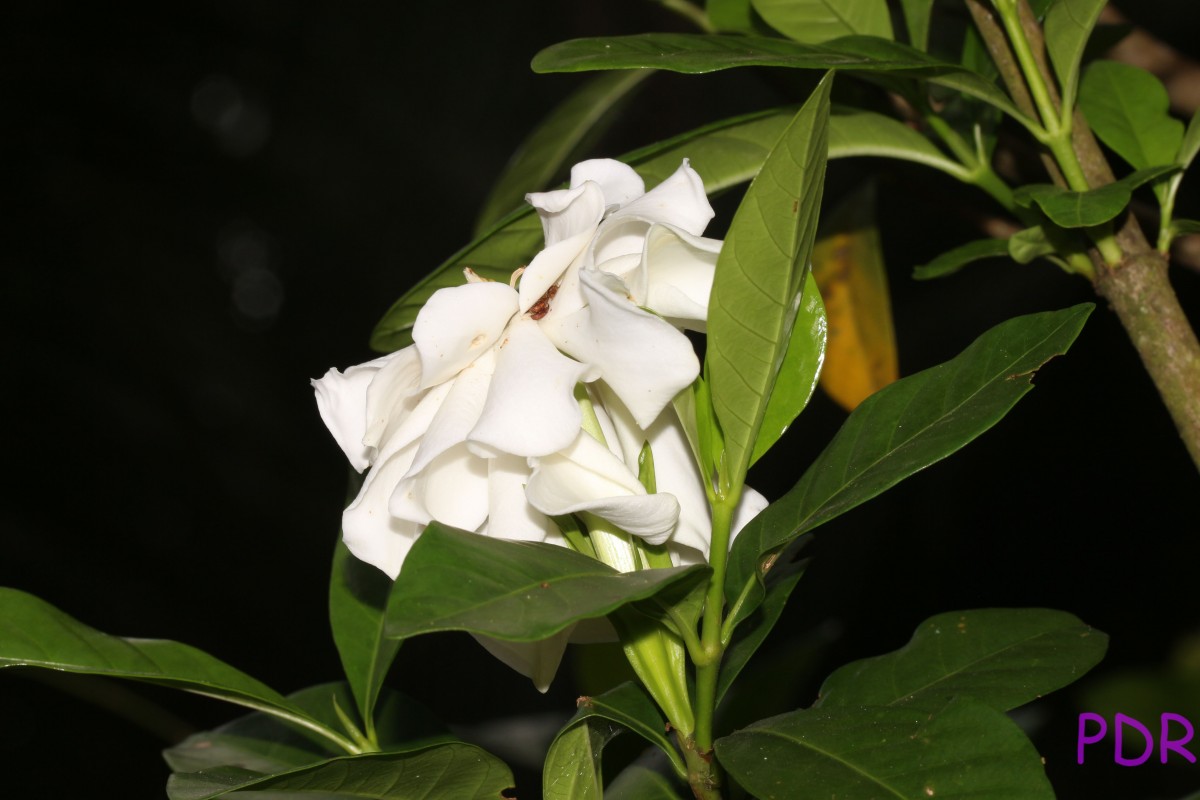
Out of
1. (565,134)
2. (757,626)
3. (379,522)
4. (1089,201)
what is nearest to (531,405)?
(379,522)

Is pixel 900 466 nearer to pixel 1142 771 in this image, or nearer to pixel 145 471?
pixel 1142 771

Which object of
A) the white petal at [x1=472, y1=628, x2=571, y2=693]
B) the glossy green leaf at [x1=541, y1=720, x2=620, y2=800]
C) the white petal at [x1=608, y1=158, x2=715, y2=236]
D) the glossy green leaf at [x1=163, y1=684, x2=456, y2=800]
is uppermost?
the white petal at [x1=608, y1=158, x2=715, y2=236]

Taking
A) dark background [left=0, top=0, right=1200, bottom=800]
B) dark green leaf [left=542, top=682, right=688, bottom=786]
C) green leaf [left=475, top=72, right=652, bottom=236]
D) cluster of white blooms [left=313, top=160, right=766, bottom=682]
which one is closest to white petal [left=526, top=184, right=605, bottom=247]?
cluster of white blooms [left=313, top=160, right=766, bottom=682]

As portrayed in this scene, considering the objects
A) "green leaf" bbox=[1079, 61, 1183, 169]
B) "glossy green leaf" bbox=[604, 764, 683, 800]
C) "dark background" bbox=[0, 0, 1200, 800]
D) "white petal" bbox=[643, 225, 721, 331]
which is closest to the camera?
"white petal" bbox=[643, 225, 721, 331]

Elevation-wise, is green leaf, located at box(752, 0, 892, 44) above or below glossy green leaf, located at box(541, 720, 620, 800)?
above

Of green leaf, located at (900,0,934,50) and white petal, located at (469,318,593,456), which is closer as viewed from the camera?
white petal, located at (469,318,593,456)

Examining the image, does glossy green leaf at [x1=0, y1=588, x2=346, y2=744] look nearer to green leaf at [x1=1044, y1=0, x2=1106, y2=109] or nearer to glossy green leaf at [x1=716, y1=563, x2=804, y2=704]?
glossy green leaf at [x1=716, y1=563, x2=804, y2=704]
